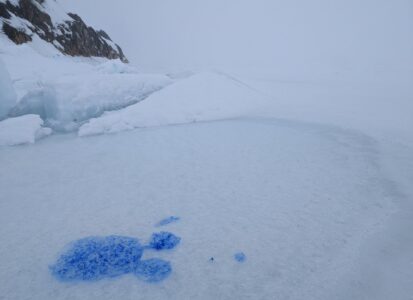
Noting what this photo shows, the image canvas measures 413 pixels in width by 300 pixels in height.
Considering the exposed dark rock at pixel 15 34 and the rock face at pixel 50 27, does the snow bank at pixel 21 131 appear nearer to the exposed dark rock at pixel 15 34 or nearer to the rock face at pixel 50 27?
the exposed dark rock at pixel 15 34

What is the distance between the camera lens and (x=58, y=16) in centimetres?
1614

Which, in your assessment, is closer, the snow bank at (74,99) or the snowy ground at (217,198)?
the snowy ground at (217,198)

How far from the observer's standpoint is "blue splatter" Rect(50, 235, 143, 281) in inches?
53.8

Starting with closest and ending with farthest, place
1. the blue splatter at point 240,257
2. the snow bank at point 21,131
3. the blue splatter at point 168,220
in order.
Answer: the blue splatter at point 240,257
the blue splatter at point 168,220
the snow bank at point 21,131

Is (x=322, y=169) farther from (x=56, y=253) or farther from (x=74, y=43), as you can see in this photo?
(x=74, y=43)

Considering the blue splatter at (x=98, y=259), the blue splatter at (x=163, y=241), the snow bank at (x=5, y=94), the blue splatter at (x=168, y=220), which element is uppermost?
the snow bank at (x=5, y=94)

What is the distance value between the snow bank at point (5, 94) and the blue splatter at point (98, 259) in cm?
384

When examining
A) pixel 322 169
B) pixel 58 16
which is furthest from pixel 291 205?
pixel 58 16

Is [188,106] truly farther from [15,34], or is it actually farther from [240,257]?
[15,34]

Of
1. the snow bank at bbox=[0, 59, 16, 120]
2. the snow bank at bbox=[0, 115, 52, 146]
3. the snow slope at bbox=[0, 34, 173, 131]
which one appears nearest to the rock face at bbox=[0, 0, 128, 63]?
the snow slope at bbox=[0, 34, 173, 131]

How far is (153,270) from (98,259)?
11.6 inches

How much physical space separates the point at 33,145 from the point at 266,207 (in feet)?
9.94

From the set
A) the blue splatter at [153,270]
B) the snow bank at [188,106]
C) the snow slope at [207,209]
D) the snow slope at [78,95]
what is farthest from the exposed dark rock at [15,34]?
the blue splatter at [153,270]

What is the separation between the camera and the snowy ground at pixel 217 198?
1.33m
